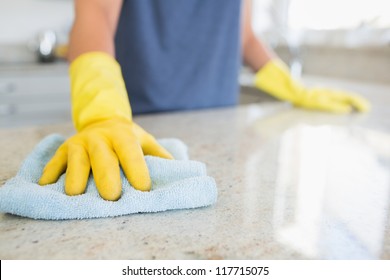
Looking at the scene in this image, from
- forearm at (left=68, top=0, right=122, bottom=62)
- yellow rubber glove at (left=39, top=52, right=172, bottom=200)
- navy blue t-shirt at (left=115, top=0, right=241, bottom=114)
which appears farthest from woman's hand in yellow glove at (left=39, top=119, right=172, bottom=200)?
navy blue t-shirt at (left=115, top=0, right=241, bottom=114)

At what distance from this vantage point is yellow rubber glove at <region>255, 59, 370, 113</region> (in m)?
1.22

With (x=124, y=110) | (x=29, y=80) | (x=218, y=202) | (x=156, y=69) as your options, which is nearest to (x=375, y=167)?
(x=218, y=202)

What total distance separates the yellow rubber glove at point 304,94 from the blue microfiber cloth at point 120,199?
812 millimetres

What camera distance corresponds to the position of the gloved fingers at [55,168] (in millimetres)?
528

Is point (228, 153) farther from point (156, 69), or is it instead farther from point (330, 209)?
point (156, 69)

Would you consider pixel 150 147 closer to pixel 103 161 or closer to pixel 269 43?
pixel 103 161

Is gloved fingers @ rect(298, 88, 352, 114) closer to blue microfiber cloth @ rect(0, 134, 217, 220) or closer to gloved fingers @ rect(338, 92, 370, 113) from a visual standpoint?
gloved fingers @ rect(338, 92, 370, 113)

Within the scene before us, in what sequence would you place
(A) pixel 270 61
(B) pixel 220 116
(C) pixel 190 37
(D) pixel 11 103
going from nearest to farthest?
(B) pixel 220 116 → (C) pixel 190 37 → (A) pixel 270 61 → (D) pixel 11 103

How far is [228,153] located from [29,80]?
7.64 ft

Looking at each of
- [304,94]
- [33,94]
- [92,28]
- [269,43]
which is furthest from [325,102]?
[33,94]

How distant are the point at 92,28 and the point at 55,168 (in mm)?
448

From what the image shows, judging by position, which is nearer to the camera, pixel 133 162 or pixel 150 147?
pixel 133 162

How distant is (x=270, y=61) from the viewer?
1416 millimetres

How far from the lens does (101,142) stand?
1.84 ft
